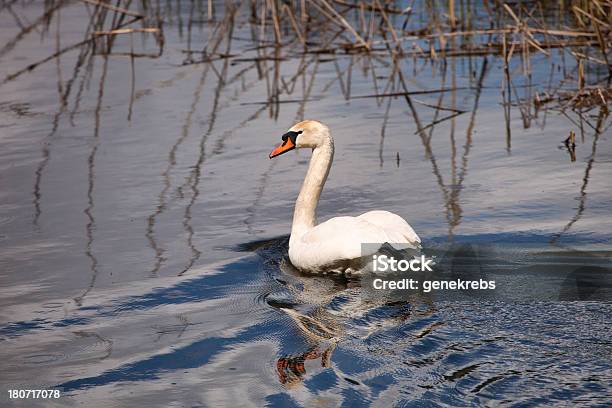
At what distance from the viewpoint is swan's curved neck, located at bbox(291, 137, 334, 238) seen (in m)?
7.31

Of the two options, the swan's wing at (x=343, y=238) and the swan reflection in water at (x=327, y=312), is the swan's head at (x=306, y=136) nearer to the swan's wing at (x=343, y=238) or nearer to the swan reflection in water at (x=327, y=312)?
the swan's wing at (x=343, y=238)

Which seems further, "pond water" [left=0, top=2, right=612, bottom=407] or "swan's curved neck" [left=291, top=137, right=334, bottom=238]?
"swan's curved neck" [left=291, top=137, right=334, bottom=238]

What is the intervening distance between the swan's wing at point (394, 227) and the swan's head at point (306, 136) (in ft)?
3.33

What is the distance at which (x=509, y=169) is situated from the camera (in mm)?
8914

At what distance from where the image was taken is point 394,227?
6.70 m

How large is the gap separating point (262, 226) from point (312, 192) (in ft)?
1.69

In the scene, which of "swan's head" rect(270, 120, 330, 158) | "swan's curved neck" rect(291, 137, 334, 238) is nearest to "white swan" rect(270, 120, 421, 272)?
"swan's curved neck" rect(291, 137, 334, 238)

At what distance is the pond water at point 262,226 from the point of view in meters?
4.99

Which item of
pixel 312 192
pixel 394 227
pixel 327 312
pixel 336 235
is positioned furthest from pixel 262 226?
pixel 327 312

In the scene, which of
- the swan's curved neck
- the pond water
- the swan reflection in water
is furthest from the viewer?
the swan's curved neck

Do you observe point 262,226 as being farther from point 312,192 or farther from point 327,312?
point 327,312

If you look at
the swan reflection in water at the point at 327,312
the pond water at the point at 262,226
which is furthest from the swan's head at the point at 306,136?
the swan reflection in water at the point at 327,312

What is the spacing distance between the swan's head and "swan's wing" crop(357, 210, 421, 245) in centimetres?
102

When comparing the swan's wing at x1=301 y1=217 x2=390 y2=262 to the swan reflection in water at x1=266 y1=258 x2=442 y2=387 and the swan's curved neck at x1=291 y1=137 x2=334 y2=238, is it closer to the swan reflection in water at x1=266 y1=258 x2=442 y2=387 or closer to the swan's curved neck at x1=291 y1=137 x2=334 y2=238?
the swan reflection in water at x1=266 y1=258 x2=442 y2=387
